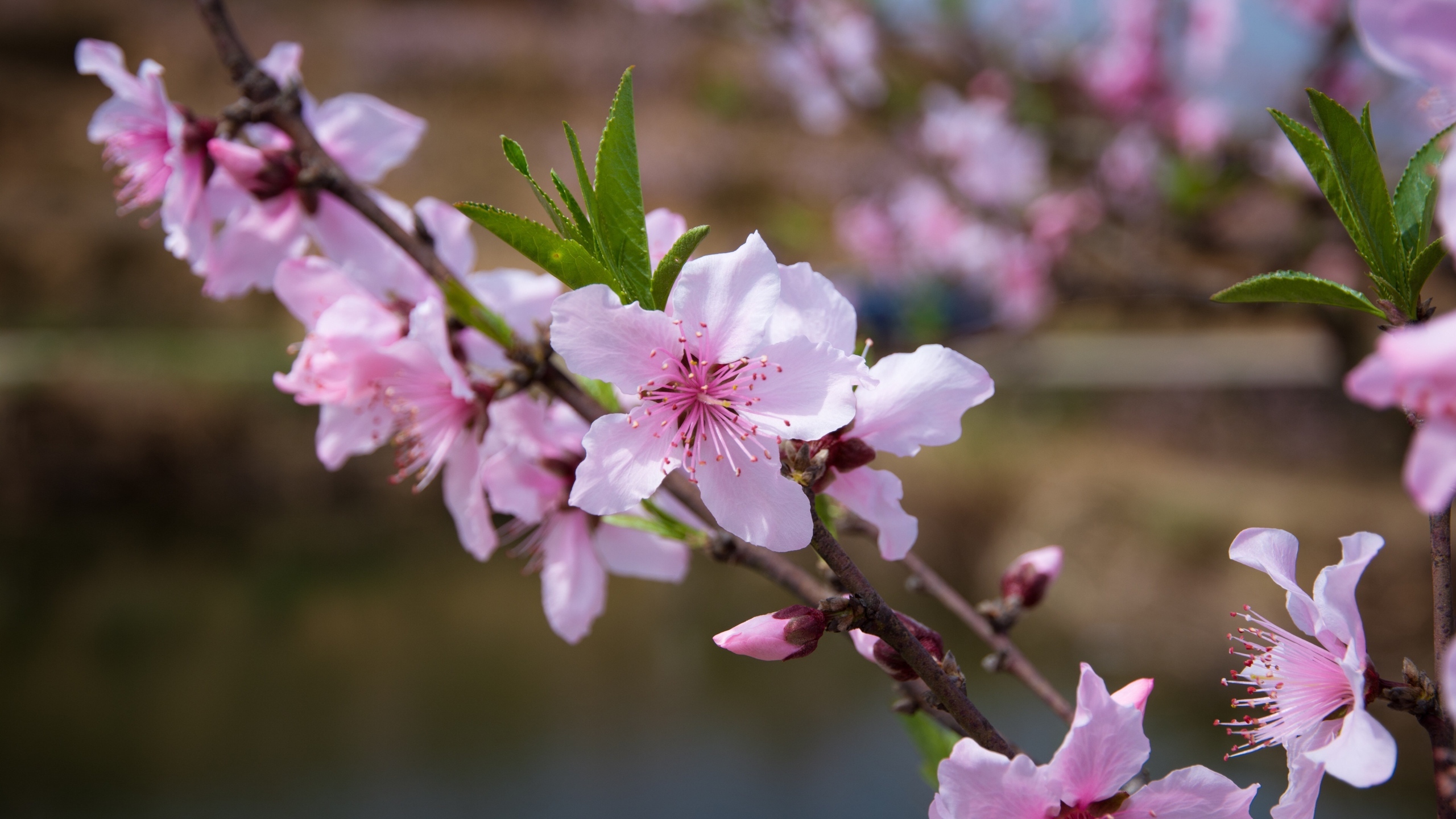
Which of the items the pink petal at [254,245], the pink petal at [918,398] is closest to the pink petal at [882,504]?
the pink petal at [918,398]

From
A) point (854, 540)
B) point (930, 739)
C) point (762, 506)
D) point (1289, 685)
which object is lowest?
point (854, 540)

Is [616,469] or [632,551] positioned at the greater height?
[616,469]

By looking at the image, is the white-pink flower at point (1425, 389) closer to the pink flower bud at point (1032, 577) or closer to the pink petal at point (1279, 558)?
the pink petal at point (1279, 558)

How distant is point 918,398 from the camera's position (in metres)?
0.45

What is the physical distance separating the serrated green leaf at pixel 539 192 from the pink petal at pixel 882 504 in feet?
0.57

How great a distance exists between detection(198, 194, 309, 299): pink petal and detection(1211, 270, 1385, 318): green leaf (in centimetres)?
58

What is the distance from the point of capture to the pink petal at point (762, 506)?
395 mm

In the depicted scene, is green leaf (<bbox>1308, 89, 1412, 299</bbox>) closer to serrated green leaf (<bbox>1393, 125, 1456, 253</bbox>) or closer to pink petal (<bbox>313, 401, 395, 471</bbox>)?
serrated green leaf (<bbox>1393, 125, 1456, 253</bbox>)

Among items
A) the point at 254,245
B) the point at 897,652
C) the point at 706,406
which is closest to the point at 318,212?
the point at 254,245

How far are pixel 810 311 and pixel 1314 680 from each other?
297mm

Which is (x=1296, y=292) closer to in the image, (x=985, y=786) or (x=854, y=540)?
(x=985, y=786)

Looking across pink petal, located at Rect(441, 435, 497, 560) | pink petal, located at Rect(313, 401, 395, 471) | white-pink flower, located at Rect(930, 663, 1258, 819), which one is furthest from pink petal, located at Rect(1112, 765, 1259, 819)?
pink petal, located at Rect(313, 401, 395, 471)

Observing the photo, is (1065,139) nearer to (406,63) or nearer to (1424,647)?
(1424,647)

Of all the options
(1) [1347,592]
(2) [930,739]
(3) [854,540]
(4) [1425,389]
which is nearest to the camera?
(4) [1425,389]
